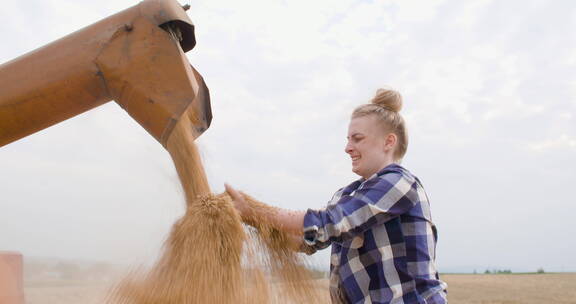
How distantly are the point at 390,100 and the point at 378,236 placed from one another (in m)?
0.60

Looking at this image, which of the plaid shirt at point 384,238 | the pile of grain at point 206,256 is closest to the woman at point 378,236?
the plaid shirt at point 384,238

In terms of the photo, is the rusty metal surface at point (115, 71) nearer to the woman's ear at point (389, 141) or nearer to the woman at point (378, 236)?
the woman at point (378, 236)

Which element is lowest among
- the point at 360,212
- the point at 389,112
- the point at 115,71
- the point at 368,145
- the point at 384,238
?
the point at 384,238

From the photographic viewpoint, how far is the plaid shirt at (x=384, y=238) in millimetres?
1749

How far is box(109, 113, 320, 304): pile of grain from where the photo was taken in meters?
1.63

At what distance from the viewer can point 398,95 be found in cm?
213

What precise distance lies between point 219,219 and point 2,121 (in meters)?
0.88

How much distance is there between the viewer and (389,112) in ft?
6.85

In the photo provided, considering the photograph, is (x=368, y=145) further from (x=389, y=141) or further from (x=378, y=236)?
(x=378, y=236)

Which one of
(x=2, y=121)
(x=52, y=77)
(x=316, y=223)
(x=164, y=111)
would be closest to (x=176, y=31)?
(x=164, y=111)

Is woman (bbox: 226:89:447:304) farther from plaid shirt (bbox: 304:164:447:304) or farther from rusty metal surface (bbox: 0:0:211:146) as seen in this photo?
rusty metal surface (bbox: 0:0:211:146)

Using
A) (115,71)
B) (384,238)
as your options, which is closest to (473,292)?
(384,238)

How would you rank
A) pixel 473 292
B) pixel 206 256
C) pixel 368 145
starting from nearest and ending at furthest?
pixel 206 256
pixel 368 145
pixel 473 292

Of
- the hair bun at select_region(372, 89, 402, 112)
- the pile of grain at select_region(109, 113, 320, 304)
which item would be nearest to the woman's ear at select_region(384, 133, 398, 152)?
the hair bun at select_region(372, 89, 402, 112)
